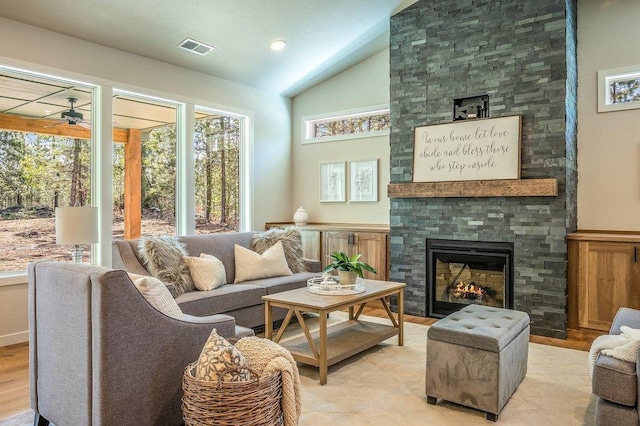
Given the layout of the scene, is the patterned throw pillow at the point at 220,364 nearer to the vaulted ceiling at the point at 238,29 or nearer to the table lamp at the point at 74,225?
the table lamp at the point at 74,225

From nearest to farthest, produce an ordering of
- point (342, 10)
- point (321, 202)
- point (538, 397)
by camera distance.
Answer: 1. point (538, 397)
2. point (342, 10)
3. point (321, 202)

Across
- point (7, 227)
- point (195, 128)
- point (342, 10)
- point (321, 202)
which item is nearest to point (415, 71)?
point (342, 10)

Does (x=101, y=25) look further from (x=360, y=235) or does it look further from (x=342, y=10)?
(x=360, y=235)

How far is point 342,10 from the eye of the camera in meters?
4.79

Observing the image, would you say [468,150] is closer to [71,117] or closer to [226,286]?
[226,286]

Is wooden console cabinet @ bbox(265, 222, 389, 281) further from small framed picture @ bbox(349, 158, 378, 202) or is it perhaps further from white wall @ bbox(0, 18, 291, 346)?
white wall @ bbox(0, 18, 291, 346)

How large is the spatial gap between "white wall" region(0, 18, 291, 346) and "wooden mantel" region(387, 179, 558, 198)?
6.91 feet

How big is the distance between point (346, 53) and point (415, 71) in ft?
3.76

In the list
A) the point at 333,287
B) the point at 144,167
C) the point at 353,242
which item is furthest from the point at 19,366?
the point at 353,242

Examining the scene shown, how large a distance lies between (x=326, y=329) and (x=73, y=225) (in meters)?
2.05

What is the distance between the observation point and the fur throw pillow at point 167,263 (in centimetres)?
384

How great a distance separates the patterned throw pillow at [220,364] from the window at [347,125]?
14.3 feet

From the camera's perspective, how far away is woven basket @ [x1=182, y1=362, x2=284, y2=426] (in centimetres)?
197

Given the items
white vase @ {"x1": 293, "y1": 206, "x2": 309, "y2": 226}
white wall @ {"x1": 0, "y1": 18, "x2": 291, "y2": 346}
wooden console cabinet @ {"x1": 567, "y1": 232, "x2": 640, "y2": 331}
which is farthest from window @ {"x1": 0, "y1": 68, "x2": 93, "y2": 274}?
wooden console cabinet @ {"x1": 567, "y1": 232, "x2": 640, "y2": 331}
